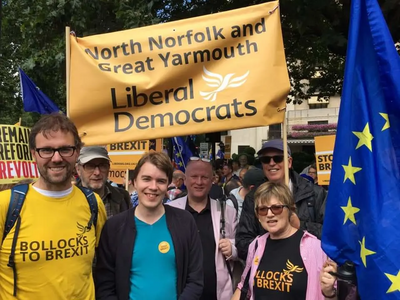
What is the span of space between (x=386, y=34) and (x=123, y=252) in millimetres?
1938

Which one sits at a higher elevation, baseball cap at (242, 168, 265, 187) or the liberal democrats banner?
the liberal democrats banner

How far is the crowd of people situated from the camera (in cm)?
235

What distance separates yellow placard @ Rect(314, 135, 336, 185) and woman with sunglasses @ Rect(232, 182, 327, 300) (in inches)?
168

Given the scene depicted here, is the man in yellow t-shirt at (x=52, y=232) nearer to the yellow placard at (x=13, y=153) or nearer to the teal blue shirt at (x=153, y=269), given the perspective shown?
the teal blue shirt at (x=153, y=269)

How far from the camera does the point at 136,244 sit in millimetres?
2643

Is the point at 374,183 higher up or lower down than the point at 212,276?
higher up

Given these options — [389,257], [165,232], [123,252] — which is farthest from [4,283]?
[389,257]

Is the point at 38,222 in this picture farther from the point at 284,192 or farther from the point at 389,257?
the point at 389,257

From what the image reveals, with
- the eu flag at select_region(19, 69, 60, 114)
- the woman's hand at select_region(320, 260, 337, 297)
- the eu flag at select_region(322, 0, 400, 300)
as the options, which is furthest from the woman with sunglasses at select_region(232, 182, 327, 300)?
the eu flag at select_region(19, 69, 60, 114)

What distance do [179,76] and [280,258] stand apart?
1658 mm

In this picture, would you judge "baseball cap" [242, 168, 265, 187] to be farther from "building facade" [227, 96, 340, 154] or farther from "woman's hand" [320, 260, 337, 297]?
"building facade" [227, 96, 340, 154]

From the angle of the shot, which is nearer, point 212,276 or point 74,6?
point 212,276

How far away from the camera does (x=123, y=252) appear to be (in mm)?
2627

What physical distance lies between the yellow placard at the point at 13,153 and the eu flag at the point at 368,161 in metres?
3.98
